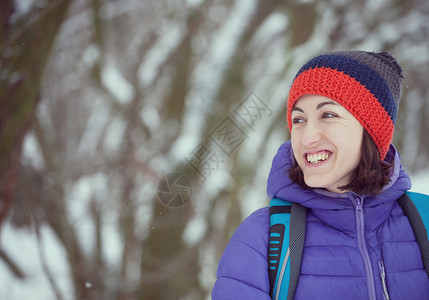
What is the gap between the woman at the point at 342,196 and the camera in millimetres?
1188

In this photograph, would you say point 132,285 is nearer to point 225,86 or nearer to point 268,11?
point 225,86

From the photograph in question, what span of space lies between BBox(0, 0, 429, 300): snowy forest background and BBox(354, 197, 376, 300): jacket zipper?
1.96 m

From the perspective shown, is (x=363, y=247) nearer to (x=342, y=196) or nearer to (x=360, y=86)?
(x=342, y=196)

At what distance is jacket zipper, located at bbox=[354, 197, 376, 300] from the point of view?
1174mm

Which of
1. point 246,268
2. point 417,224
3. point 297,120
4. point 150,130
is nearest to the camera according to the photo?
point 246,268

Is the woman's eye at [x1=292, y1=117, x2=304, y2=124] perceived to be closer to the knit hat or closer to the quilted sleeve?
the knit hat

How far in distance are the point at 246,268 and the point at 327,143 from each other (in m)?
0.45

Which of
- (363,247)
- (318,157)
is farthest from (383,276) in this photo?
(318,157)

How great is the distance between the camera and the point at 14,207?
10.5 ft

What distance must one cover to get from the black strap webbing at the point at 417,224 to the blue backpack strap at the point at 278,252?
376mm

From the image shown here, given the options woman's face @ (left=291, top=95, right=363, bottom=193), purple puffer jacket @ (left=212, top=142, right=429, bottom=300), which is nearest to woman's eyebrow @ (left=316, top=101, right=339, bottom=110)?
woman's face @ (left=291, top=95, right=363, bottom=193)

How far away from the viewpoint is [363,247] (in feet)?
4.01

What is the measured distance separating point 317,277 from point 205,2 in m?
2.48

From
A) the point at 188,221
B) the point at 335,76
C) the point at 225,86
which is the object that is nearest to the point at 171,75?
the point at 225,86
